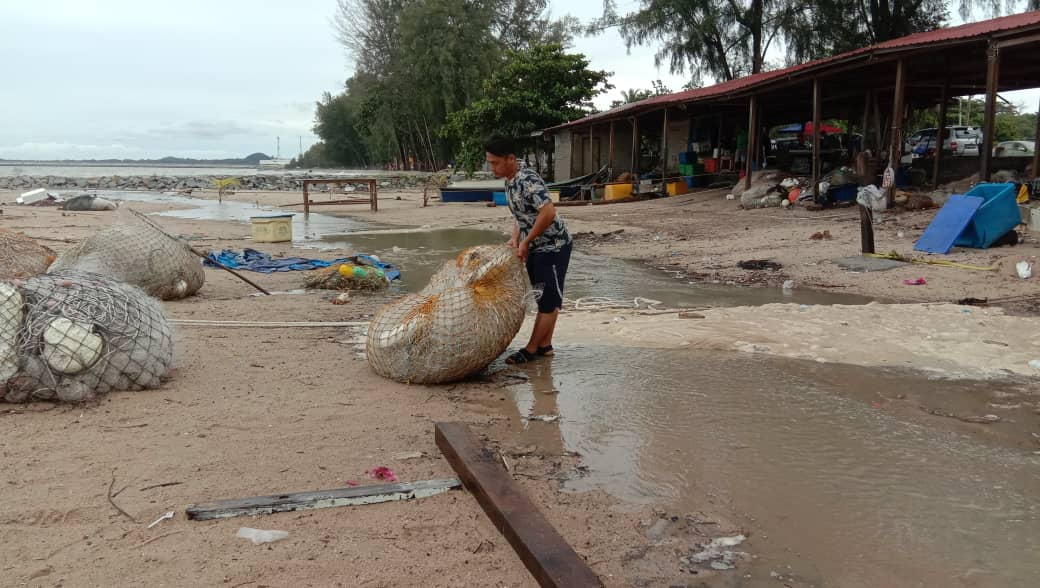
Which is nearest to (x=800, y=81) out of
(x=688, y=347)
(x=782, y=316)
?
(x=782, y=316)

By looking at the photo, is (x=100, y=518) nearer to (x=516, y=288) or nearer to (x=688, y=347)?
(x=516, y=288)

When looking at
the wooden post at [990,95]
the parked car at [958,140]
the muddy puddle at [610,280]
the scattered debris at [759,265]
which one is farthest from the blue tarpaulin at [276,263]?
the parked car at [958,140]

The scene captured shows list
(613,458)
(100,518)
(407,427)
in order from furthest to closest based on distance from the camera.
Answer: (407,427) < (613,458) < (100,518)

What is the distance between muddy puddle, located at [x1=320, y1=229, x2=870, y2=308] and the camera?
722 cm

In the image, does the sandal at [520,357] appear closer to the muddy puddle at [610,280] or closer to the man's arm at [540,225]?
the man's arm at [540,225]

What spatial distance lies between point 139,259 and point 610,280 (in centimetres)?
518

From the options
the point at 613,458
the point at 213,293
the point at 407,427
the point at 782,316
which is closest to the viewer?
the point at 613,458

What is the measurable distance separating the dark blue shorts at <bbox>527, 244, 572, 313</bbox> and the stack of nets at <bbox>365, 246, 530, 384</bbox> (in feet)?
0.72

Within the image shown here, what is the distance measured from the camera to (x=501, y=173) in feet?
14.7

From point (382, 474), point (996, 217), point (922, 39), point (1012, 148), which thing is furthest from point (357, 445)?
point (1012, 148)

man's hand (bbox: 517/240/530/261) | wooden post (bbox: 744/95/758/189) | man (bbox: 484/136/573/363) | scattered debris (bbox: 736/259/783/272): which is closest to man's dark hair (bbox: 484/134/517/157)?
man (bbox: 484/136/573/363)

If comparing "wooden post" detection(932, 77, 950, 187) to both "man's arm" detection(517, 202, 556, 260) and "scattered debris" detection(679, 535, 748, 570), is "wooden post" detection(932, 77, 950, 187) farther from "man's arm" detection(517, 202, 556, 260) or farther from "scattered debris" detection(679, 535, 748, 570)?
"scattered debris" detection(679, 535, 748, 570)

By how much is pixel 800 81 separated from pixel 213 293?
41.6 ft

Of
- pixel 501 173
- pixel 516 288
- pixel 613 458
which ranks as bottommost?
pixel 613 458
